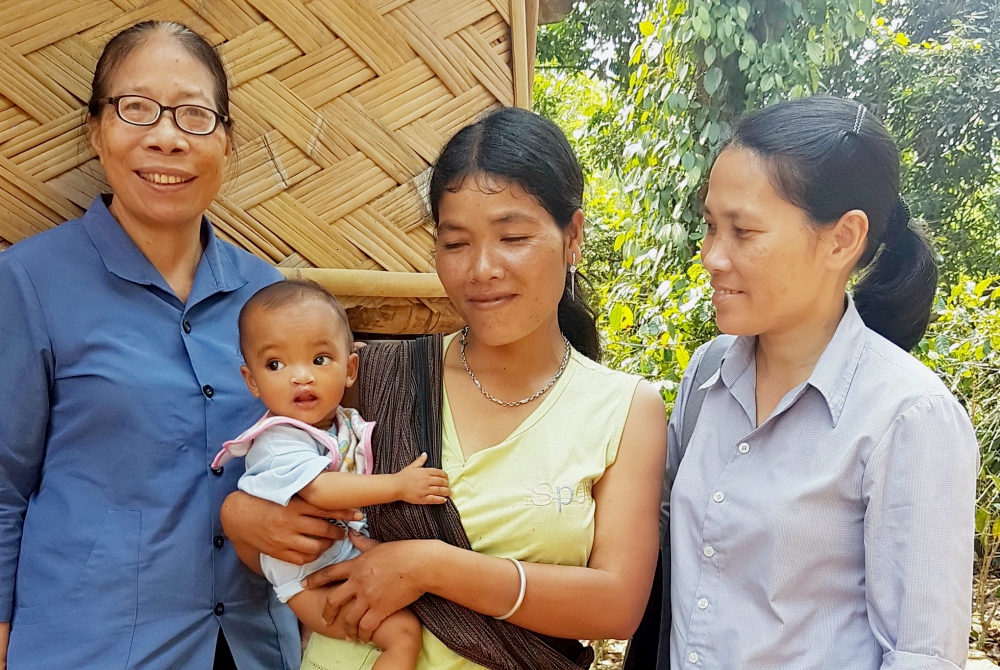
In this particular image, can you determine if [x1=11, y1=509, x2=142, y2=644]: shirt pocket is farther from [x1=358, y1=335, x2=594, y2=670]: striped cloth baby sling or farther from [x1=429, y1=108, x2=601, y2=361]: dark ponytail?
[x1=429, y1=108, x2=601, y2=361]: dark ponytail

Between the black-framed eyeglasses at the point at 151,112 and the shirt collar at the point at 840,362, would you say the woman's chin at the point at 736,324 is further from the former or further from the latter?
the black-framed eyeglasses at the point at 151,112

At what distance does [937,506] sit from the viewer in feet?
4.06

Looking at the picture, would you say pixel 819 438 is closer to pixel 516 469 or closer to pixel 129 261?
pixel 516 469

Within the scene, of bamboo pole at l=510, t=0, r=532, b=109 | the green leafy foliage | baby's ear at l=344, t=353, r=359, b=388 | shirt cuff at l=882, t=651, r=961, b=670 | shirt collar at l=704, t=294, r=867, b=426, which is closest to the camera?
shirt cuff at l=882, t=651, r=961, b=670

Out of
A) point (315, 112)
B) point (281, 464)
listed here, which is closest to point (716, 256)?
point (281, 464)

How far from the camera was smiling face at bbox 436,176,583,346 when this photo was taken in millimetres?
1580

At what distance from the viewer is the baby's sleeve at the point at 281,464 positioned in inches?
60.2

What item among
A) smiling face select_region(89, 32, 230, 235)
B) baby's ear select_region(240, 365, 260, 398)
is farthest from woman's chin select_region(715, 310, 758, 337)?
smiling face select_region(89, 32, 230, 235)

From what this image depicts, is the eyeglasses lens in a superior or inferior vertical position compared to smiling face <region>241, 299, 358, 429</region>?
superior

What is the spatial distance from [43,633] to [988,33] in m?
6.65

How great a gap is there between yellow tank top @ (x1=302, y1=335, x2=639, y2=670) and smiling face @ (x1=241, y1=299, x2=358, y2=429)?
0.24 m

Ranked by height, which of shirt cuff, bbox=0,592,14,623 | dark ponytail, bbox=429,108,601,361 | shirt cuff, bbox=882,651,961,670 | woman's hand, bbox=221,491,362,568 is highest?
dark ponytail, bbox=429,108,601,361

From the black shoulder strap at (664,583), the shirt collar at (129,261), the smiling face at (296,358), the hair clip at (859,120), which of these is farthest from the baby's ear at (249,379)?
the hair clip at (859,120)

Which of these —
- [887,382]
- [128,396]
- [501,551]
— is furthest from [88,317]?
[887,382]
